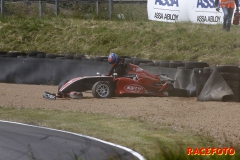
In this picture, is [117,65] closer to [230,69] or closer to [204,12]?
[230,69]

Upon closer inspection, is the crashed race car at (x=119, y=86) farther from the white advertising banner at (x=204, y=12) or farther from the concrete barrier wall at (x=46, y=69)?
the white advertising banner at (x=204, y=12)

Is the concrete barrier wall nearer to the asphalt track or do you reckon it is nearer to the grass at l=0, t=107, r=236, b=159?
the grass at l=0, t=107, r=236, b=159

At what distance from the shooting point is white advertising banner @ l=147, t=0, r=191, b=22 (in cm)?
2220

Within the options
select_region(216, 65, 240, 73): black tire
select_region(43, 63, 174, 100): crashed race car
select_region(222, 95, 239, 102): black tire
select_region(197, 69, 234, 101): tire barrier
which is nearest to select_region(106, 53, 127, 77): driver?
select_region(43, 63, 174, 100): crashed race car

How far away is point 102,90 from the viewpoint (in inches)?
608

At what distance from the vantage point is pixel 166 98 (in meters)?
15.5

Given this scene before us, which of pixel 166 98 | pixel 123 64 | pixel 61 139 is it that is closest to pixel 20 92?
pixel 123 64

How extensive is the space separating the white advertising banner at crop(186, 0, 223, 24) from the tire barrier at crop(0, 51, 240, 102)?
4346 millimetres

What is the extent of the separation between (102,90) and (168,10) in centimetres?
824

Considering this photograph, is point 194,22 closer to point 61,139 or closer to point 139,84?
point 139,84

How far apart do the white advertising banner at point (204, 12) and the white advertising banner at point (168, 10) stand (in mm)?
319

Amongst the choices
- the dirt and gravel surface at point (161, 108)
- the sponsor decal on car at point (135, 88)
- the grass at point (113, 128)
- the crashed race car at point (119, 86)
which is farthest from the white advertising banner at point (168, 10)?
the grass at point (113, 128)

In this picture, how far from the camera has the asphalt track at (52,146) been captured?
8.37 metres

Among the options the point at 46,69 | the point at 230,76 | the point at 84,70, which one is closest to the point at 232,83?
the point at 230,76
